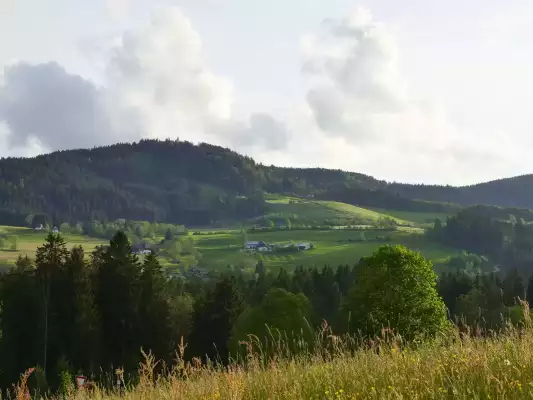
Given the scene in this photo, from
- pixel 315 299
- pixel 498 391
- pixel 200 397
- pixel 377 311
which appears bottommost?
pixel 315 299

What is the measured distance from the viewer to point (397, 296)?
135 ft

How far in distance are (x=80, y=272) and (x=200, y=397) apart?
182ft

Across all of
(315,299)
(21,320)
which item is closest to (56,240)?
(21,320)

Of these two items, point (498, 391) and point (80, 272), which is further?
point (80, 272)

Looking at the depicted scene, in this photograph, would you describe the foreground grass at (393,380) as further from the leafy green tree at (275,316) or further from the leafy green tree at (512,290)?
the leafy green tree at (512,290)

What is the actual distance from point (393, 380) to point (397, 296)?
117ft

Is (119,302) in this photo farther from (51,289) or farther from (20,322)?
(20,322)

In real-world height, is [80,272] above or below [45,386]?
above

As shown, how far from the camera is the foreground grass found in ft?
19.7

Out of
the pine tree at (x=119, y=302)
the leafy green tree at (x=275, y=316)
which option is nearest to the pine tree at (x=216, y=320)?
the pine tree at (x=119, y=302)

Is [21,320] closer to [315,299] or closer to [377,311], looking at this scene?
[377,311]

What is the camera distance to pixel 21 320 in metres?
58.6

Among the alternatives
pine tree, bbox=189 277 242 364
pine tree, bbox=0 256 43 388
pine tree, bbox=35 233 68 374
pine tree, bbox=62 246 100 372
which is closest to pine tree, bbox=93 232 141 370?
pine tree, bbox=62 246 100 372

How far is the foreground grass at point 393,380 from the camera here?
5.99 meters
